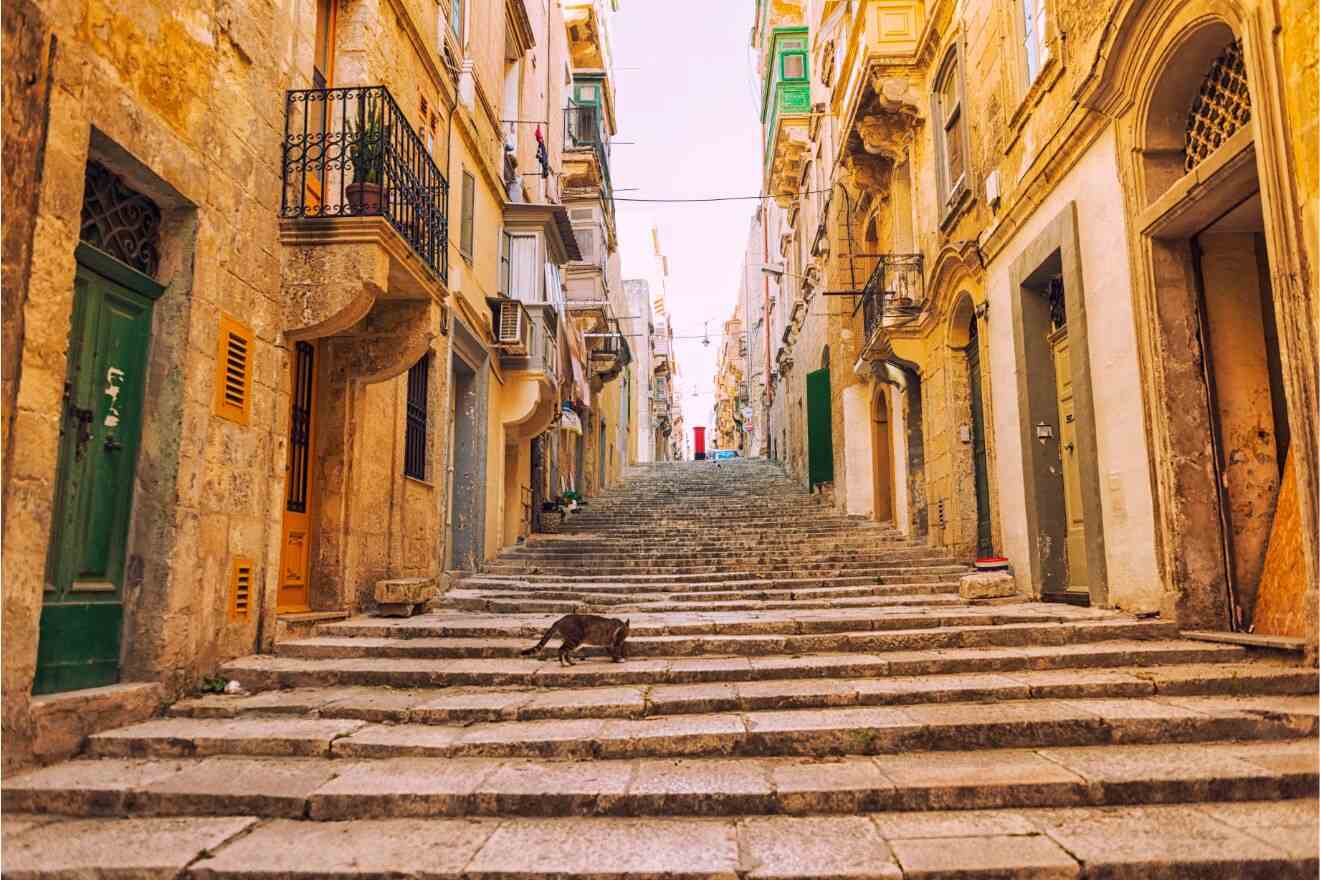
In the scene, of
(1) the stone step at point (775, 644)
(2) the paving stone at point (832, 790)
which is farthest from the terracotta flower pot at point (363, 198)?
(2) the paving stone at point (832, 790)

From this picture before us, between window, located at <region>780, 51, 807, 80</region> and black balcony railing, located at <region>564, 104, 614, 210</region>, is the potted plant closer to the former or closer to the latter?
black balcony railing, located at <region>564, 104, 614, 210</region>

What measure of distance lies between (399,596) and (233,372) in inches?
112

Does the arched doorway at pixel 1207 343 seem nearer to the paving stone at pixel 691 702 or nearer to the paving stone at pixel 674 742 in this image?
the paving stone at pixel 691 702

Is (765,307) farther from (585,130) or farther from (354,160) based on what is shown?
(354,160)

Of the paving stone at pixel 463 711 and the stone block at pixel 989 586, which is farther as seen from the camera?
the stone block at pixel 989 586

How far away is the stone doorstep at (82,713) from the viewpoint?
4377mm

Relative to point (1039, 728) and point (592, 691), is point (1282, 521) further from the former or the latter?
point (592, 691)

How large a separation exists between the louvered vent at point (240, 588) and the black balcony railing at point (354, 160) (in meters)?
2.90

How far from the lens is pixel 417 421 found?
33.7 ft

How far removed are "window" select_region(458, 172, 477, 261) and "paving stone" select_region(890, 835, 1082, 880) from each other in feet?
32.2

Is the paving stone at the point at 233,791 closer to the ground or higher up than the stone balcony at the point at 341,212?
closer to the ground

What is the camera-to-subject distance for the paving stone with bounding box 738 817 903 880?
10.4ft

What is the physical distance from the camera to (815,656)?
6512 millimetres

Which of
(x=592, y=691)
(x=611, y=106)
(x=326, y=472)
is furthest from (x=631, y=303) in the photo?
(x=592, y=691)
